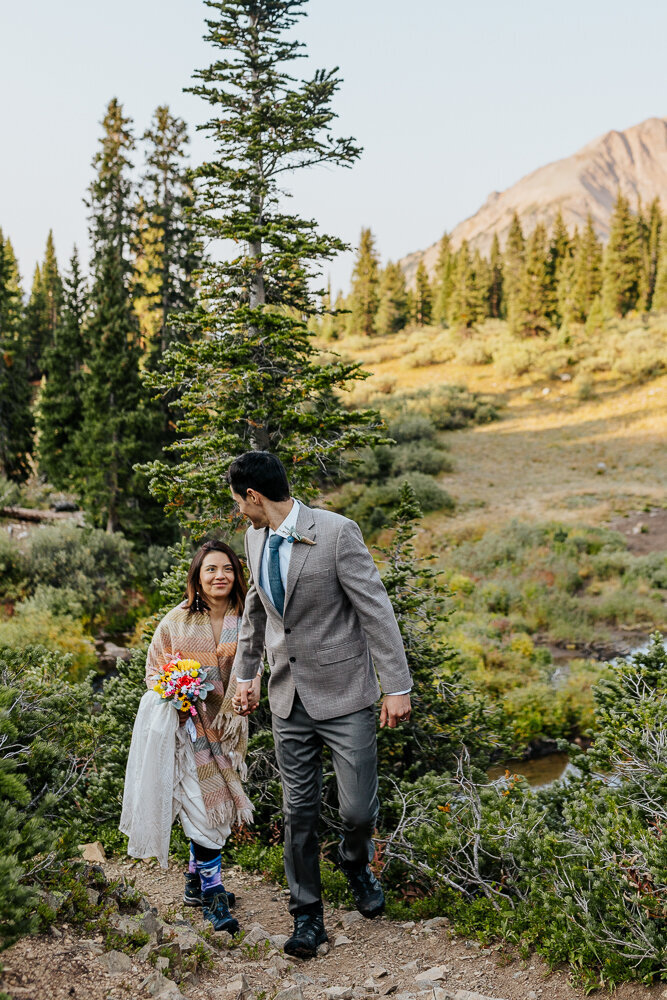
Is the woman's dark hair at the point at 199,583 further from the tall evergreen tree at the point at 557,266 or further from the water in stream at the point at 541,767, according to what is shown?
the tall evergreen tree at the point at 557,266

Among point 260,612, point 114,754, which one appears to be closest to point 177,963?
point 260,612

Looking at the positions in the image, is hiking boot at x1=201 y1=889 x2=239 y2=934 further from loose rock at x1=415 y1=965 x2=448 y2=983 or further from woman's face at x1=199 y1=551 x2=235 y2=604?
woman's face at x1=199 y1=551 x2=235 y2=604

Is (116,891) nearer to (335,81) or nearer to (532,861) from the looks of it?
(532,861)

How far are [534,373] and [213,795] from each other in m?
44.6

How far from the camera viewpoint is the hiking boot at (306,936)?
11.0 ft

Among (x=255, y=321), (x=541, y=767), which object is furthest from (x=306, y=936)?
(x=541, y=767)

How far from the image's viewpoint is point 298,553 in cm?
329

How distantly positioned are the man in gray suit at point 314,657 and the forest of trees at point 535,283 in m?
37.7

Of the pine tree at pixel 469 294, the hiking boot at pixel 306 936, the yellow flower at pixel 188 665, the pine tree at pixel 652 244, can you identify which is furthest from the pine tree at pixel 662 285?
the hiking boot at pixel 306 936

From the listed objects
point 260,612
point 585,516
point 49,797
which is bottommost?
point 585,516

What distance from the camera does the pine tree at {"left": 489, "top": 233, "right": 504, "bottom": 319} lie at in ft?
197

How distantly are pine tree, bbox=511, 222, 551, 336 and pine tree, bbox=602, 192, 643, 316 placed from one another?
400 centimetres

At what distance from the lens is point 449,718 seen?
5.86 metres

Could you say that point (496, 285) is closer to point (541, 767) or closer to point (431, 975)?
point (541, 767)
